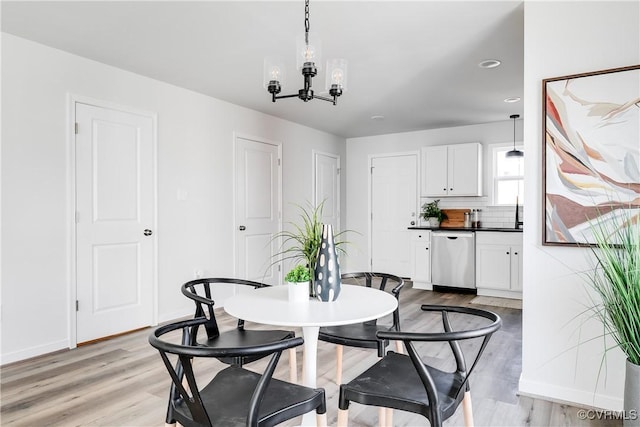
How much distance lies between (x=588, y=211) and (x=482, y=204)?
382cm

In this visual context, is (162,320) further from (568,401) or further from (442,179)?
(442,179)

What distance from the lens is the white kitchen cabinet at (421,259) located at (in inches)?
231

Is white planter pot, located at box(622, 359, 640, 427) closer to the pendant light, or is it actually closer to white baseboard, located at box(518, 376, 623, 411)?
white baseboard, located at box(518, 376, 623, 411)

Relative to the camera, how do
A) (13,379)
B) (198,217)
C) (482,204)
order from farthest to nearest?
(482,204) → (198,217) → (13,379)

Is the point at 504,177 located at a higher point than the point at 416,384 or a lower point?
higher

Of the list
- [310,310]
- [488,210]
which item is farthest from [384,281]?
[488,210]

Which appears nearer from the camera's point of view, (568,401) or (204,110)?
(568,401)

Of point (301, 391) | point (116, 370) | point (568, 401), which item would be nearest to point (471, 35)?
point (568, 401)

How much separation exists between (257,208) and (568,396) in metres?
3.81

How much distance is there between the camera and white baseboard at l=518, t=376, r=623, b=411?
2219mm

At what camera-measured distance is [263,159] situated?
5309 mm

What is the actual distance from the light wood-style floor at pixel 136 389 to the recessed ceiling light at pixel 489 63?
2.39 m

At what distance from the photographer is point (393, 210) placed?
6.74 m

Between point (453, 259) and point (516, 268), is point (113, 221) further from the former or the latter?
point (516, 268)
